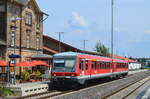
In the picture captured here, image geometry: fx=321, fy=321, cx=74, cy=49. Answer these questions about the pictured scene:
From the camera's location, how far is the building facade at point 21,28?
119 feet

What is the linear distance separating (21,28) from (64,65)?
1674 centimetres

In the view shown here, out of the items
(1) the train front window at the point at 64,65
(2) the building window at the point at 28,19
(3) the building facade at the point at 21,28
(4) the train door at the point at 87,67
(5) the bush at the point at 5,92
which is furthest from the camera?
(2) the building window at the point at 28,19

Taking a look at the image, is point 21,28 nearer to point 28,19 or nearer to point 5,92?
point 28,19

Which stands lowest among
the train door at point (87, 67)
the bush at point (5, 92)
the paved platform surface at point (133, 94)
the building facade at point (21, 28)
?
the paved platform surface at point (133, 94)

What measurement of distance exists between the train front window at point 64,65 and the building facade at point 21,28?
11267 mm

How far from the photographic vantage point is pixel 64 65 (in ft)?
78.6

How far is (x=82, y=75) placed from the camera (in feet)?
79.8

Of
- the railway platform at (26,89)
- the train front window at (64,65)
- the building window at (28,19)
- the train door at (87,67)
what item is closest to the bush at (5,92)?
the railway platform at (26,89)

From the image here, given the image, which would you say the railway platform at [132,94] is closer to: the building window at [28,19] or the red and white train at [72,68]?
the red and white train at [72,68]

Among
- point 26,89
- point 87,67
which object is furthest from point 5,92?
point 87,67

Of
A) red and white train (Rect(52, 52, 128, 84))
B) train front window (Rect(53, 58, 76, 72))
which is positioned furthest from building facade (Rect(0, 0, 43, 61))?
train front window (Rect(53, 58, 76, 72))

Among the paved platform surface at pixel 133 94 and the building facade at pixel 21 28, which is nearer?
the paved platform surface at pixel 133 94

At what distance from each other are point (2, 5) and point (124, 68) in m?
20.4

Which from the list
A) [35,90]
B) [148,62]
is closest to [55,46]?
[35,90]
